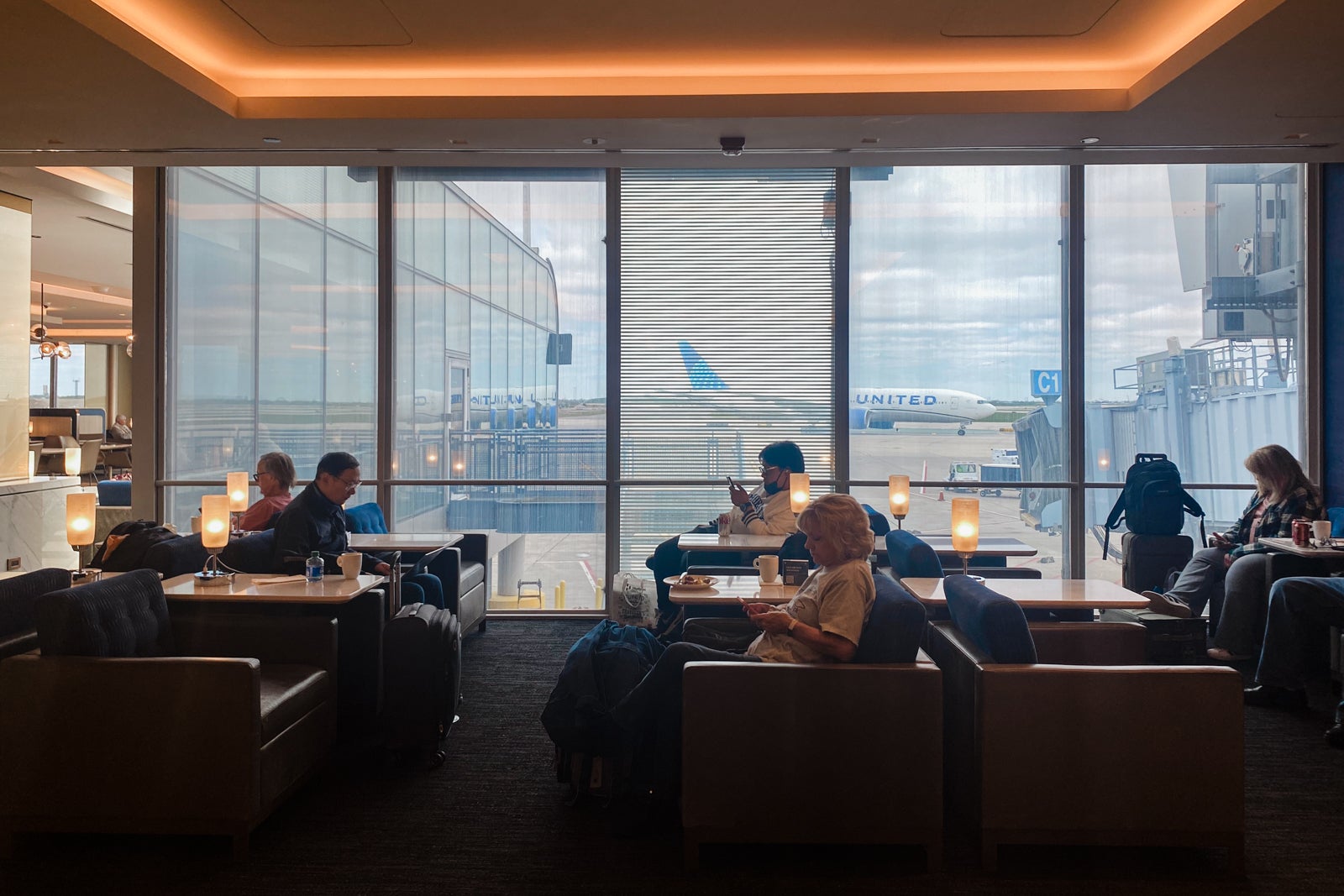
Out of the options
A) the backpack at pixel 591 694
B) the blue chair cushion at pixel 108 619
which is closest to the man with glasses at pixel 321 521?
the blue chair cushion at pixel 108 619

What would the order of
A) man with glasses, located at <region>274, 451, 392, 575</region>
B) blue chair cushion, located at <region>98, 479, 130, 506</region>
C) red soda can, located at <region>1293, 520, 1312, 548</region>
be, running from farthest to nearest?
blue chair cushion, located at <region>98, 479, 130, 506</region> → red soda can, located at <region>1293, 520, 1312, 548</region> → man with glasses, located at <region>274, 451, 392, 575</region>

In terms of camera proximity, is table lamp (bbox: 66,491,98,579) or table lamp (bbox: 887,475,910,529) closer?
table lamp (bbox: 66,491,98,579)

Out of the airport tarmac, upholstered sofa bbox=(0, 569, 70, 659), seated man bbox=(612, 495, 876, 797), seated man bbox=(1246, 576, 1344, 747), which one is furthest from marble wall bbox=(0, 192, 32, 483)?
seated man bbox=(1246, 576, 1344, 747)

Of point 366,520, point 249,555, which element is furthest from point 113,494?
point 249,555

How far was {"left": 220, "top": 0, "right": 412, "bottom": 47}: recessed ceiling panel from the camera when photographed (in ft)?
13.5

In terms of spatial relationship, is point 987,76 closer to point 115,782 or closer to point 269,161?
point 269,161

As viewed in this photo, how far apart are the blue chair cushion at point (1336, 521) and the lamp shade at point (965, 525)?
3187 millimetres

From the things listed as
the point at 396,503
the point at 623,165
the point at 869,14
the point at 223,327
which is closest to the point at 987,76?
the point at 869,14

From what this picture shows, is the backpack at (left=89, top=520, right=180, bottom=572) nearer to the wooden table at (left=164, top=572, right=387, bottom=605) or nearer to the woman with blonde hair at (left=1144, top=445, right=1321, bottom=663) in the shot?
the wooden table at (left=164, top=572, right=387, bottom=605)

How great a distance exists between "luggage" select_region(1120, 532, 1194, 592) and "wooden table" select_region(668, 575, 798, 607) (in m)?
3.59

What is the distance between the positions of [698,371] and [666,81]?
2593 mm

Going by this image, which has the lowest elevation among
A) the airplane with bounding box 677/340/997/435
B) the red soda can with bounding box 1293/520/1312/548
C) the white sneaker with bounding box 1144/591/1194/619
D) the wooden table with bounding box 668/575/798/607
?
the white sneaker with bounding box 1144/591/1194/619

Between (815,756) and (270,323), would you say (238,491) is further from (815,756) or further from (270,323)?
(815,756)

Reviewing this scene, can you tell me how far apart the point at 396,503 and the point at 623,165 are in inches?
126
